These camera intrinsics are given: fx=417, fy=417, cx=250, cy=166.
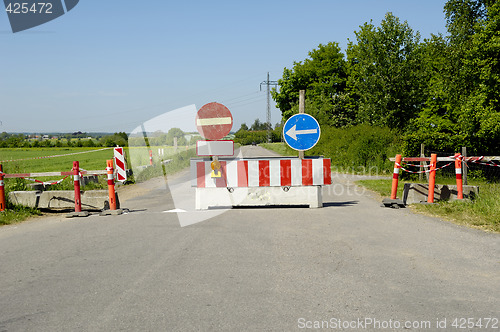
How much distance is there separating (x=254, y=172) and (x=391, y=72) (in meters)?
29.7

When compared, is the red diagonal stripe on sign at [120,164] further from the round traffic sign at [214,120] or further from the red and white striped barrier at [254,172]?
the round traffic sign at [214,120]

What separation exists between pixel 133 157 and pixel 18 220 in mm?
16928

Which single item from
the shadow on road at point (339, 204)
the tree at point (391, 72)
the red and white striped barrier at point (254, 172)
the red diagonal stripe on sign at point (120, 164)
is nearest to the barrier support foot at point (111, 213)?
the red and white striped barrier at point (254, 172)

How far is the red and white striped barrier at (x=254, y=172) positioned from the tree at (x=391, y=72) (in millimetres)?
28427

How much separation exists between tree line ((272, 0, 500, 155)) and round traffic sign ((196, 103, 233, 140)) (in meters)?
12.0

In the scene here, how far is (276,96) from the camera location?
66.4m

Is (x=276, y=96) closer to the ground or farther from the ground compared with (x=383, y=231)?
farther from the ground

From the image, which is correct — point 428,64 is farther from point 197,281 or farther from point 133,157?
point 197,281

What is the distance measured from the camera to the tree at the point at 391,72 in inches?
1419

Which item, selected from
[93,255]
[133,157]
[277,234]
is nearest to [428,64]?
[133,157]

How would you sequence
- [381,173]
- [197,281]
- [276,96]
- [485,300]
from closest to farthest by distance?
1. [485,300]
2. [197,281]
3. [381,173]
4. [276,96]

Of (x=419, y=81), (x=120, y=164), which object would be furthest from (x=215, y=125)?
(x=419, y=81)

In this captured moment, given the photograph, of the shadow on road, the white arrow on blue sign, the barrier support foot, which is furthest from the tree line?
the barrier support foot

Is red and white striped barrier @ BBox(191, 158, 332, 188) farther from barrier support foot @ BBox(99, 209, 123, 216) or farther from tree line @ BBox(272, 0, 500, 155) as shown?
tree line @ BBox(272, 0, 500, 155)
